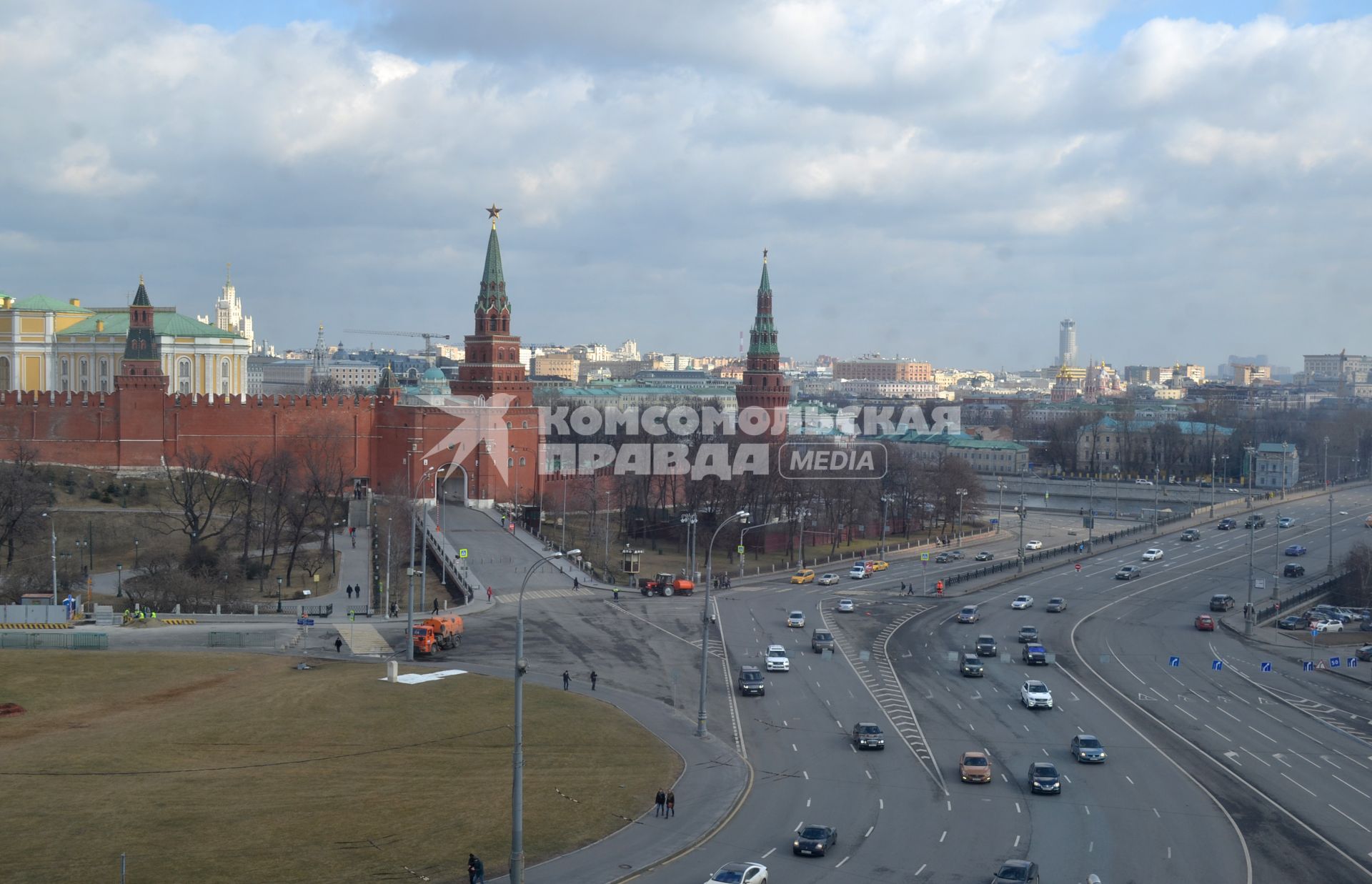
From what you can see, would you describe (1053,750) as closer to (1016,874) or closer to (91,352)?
(1016,874)

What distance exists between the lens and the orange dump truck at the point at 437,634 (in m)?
45.0

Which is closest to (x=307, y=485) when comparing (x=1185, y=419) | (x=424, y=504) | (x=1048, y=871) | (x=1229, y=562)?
(x=424, y=504)

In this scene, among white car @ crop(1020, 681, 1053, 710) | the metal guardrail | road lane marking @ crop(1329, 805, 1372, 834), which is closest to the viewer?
road lane marking @ crop(1329, 805, 1372, 834)

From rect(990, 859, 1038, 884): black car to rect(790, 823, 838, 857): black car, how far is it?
11.0ft

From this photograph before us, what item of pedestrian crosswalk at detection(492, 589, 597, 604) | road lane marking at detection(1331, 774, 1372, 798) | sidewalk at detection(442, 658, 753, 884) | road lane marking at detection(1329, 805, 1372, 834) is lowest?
road lane marking at detection(1331, 774, 1372, 798)

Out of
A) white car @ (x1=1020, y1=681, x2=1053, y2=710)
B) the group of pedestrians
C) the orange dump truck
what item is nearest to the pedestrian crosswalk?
the orange dump truck

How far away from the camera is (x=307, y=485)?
255 ft

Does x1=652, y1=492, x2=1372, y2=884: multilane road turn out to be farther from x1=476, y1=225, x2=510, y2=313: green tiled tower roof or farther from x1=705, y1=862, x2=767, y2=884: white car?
x1=476, y1=225, x2=510, y2=313: green tiled tower roof

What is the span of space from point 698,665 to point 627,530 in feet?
124

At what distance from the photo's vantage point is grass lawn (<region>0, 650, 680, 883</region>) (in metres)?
25.1

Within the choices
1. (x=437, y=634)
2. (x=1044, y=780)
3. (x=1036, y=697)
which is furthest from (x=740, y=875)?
(x=437, y=634)

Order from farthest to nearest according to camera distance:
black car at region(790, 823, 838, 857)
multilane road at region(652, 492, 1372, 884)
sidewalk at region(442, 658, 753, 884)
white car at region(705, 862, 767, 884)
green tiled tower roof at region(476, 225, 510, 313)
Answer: green tiled tower roof at region(476, 225, 510, 313) → multilane road at region(652, 492, 1372, 884) → black car at region(790, 823, 838, 857) → sidewalk at region(442, 658, 753, 884) → white car at region(705, 862, 767, 884)

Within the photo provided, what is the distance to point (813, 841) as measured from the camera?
26.4 metres

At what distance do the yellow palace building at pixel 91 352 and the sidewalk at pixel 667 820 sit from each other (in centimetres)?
7754
